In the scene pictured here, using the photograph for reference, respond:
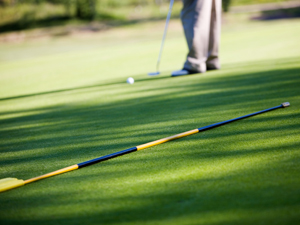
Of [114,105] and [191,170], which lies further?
[114,105]

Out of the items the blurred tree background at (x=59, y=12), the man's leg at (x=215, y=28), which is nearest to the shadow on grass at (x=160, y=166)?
the man's leg at (x=215, y=28)

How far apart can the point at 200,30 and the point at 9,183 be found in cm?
427

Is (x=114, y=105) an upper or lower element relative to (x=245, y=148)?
lower

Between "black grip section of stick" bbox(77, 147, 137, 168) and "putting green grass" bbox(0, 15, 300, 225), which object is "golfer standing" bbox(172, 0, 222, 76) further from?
"black grip section of stick" bbox(77, 147, 137, 168)

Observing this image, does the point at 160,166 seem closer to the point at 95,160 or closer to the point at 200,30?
the point at 95,160

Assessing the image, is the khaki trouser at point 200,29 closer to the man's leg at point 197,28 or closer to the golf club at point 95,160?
the man's leg at point 197,28

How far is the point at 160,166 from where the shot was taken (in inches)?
80.5

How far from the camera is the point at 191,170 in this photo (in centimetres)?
193

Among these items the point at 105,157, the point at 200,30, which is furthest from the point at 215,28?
the point at 105,157

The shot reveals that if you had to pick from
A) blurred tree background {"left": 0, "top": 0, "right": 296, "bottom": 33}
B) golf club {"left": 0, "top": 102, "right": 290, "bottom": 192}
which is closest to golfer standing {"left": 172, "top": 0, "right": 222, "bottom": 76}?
golf club {"left": 0, "top": 102, "right": 290, "bottom": 192}

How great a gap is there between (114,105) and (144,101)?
38 cm

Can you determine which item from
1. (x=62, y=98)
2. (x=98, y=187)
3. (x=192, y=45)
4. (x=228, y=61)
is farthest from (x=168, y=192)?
(x=228, y=61)

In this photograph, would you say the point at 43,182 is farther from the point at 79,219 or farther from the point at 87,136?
the point at 87,136

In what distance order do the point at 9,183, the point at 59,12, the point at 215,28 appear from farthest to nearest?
the point at 59,12 → the point at 215,28 → the point at 9,183
